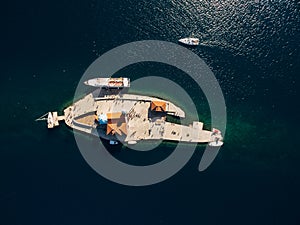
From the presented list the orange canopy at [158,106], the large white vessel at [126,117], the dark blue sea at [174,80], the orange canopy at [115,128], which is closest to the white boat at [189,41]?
the dark blue sea at [174,80]

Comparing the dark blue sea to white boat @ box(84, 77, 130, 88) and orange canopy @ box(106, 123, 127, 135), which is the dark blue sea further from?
orange canopy @ box(106, 123, 127, 135)

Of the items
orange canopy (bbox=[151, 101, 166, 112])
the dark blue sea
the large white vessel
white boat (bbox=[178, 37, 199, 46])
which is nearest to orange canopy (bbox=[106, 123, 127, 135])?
the large white vessel

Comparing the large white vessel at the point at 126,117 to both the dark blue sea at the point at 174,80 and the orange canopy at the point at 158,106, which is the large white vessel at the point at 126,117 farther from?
the dark blue sea at the point at 174,80

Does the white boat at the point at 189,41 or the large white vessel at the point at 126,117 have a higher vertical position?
the white boat at the point at 189,41

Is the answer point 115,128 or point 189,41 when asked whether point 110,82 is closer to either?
point 115,128

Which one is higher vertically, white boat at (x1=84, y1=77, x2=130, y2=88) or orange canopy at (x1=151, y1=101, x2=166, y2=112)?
white boat at (x1=84, y1=77, x2=130, y2=88)

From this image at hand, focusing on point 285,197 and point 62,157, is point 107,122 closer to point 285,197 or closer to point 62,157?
point 62,157

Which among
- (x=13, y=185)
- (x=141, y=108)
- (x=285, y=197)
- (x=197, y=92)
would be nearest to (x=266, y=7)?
(x=197, y=92)
